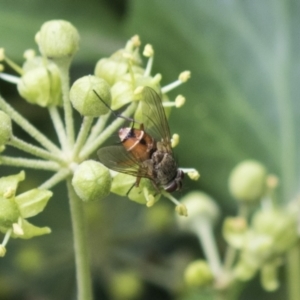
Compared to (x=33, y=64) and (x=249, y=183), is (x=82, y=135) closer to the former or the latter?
(x=33, y=64)

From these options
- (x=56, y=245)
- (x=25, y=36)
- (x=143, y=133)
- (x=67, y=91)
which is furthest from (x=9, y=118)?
(x=56, y=245)

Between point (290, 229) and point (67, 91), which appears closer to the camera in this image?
point (67, 91)

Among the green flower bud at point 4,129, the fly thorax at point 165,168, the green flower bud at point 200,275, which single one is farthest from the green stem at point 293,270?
the green flower bud at point 4,129

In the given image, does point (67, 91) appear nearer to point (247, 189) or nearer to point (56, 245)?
point (247, 189)

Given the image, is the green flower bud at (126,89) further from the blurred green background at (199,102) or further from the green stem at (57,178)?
the blurred green background at (199,102)

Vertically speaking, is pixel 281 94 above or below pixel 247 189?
above

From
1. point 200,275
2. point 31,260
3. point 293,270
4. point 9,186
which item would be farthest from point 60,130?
point 31,260

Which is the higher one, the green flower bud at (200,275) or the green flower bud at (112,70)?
the green flower bud at (112,70)
